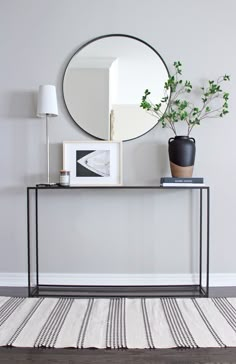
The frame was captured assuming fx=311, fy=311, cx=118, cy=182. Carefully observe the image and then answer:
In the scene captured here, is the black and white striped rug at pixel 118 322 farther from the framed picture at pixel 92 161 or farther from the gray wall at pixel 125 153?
the framed picture at pixel 92 161

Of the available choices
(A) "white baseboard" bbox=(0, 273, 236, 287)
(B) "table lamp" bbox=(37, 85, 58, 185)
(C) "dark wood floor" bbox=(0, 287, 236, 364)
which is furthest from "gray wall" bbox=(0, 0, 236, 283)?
(C) "dark wood floor" bbox=(0, 287, 236, 364)

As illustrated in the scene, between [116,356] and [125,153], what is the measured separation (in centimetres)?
131

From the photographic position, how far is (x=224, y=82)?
2.21m

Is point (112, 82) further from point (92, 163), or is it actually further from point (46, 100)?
point (92, 163)

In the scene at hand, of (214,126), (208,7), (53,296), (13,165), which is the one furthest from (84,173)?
(208,7)

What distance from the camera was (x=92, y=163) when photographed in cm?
219

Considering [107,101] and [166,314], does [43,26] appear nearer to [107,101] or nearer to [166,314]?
[107,101]

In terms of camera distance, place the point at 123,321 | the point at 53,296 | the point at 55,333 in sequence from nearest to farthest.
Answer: the point at 55,333 < the point at 123,321 < the point at 53,296

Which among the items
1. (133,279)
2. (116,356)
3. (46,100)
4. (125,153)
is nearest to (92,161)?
(125,153)

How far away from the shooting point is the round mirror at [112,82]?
2.20 meters

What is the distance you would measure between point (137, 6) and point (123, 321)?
2.06 meters

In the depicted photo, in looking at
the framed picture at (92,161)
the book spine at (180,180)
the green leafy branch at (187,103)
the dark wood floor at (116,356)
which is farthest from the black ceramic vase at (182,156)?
the dark wood floor at (116,356)

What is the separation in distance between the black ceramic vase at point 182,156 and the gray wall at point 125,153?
19cm

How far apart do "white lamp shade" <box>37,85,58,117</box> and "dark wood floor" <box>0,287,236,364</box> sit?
1387 millimetres
